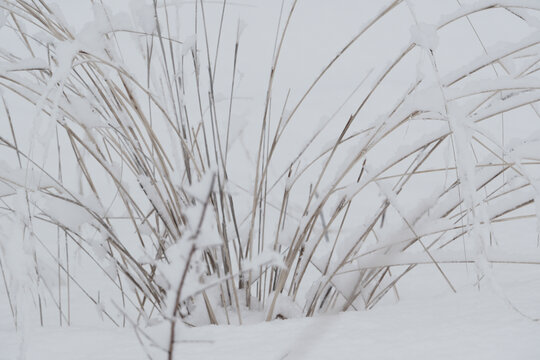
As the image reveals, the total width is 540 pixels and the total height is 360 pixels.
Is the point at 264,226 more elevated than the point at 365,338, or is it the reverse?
the point at 264,226

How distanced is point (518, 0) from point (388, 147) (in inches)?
58.4

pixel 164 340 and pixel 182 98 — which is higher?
pixel 182 98

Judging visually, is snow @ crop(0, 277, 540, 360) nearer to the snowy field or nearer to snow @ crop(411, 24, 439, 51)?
the snowy field

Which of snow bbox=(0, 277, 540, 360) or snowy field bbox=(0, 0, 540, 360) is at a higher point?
snowy field bbox=(0, 0, 540, 360)

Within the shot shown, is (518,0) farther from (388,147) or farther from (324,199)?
(388,147)

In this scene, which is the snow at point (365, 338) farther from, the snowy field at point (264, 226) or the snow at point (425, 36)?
the snow at point (425, 36)

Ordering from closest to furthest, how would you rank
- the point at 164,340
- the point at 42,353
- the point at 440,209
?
the point at 164,340 → the point at 42,353 → the point at 440,209

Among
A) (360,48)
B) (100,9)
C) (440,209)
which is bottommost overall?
(440,209)

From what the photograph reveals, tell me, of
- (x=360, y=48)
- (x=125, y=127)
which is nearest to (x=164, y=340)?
(x=125, y=127)

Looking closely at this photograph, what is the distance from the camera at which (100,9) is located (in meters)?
0.63

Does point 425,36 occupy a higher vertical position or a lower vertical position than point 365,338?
higher

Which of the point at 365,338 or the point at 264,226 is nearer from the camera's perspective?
the point at 365,338

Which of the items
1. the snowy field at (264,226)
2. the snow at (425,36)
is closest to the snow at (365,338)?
the snowy field at (264,226)

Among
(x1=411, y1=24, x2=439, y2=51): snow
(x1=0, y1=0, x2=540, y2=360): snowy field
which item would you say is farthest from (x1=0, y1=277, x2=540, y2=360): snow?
(x1=411, y1=24, x2=439, y2=51): snow
